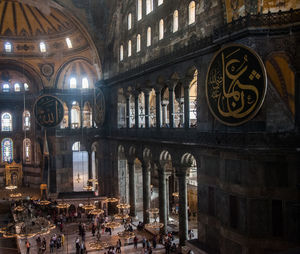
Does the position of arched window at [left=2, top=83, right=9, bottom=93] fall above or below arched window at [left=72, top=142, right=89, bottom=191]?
above

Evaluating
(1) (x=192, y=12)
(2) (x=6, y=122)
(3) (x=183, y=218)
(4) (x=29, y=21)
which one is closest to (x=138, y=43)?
(1) (x=192, y=12)

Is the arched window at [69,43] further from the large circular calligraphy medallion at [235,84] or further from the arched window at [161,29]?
the large circular calligraphy medallion at [235,84]

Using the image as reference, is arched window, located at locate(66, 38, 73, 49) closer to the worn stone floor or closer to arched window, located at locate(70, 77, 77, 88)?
arched window, located at locate(70, 77, 77, 88)

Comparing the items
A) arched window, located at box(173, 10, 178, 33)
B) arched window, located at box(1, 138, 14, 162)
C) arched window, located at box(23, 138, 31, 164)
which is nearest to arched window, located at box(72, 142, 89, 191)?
arched window, located at box(23, 138, 31, 164)

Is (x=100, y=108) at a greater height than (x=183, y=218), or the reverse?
(x=100, y=108)

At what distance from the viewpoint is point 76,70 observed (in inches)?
976

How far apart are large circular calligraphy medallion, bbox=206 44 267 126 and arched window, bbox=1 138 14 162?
851 inches

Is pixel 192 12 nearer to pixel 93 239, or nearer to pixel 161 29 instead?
pixel 161 29

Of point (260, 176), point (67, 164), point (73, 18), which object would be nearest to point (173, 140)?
point (260, 176)

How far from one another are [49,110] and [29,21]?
6.52 meters

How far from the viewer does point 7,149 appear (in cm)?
2750

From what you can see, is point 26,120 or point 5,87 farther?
point 26,120

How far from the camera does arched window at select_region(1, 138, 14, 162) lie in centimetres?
2736

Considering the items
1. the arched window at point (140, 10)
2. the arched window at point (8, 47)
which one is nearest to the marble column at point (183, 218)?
the arched window at point (140, 10)
